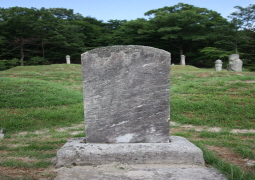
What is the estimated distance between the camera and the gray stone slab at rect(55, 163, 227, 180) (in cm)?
226

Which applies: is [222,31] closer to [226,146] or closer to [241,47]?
[241,47]

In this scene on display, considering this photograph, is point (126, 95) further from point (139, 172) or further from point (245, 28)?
point (245, 28)

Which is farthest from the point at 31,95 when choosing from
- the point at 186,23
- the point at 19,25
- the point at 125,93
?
the point at 186,23

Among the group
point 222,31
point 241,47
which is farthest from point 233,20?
point 241,47

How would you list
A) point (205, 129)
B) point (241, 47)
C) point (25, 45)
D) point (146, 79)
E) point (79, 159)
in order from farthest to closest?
point (25, 45) → point (241, 47) → point (205, 129) → point (146, 79) → point (79, 159)

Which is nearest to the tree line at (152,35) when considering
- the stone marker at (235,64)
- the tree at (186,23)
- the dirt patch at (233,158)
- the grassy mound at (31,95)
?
the tree at (186,23)

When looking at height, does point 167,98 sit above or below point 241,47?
below

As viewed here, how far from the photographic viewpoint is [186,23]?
26453 mm

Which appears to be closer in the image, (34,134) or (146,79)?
(146,79)

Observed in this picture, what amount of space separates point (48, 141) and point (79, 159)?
1611 millimetres

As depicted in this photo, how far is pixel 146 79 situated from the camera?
3074 mm

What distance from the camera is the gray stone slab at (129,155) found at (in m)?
2.66

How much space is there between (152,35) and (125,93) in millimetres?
27304

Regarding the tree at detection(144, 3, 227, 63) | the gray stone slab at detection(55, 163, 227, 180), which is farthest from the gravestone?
the tree at detection(144, 3, 227, 63)
